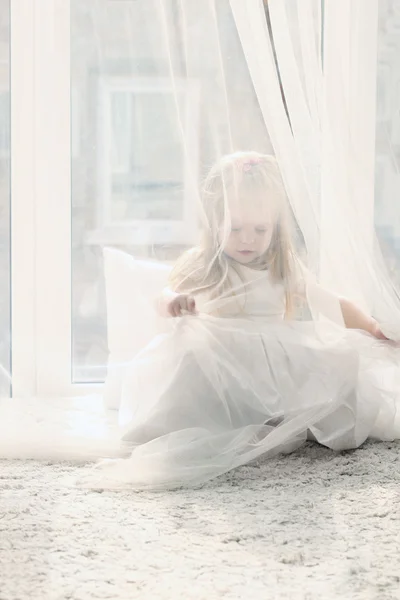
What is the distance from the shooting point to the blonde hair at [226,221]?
5.32ft

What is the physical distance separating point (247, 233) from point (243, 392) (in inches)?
12.6

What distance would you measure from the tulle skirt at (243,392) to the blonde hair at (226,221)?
3.5 inches

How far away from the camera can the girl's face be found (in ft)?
5.35

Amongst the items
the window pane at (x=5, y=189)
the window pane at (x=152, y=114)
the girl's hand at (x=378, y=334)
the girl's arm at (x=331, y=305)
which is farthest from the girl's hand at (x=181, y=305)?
the window pane at (x=5, y=189)

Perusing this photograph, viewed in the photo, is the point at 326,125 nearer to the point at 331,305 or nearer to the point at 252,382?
the point at 331,305

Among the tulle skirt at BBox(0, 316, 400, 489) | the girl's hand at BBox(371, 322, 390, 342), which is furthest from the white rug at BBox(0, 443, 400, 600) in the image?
the girl's hand at BBox(371, 322, 390, 342)

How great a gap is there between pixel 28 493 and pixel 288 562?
0.50 m

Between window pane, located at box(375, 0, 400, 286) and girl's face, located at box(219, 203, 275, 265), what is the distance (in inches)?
10.9

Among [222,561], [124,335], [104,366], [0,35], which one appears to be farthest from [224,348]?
[0,35]

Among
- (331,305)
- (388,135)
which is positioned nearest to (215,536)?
(331,305)

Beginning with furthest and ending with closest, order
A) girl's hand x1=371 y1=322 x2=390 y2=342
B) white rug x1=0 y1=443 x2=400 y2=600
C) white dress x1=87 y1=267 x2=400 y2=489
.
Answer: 1. girl's hand x1=371 y1=322 x2=390 y2=342
2. white dress x1=87 y1=267 x2=400 y2=489
3. white rug x1=0 y1=443 x2=400 y2=600

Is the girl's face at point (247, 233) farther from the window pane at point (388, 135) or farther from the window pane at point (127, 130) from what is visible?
the window pane at point (388, 135)

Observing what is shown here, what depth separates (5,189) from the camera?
6.74 ft

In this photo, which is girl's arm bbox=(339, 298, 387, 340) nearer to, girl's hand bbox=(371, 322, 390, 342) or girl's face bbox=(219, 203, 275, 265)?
girl's hand bbox=(371, 322, 390, 342)
